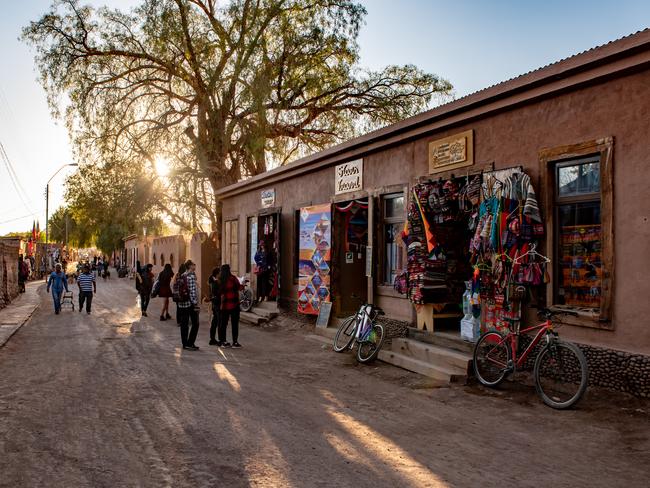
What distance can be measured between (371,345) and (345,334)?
4.29ft

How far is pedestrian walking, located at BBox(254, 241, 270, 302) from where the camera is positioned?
17047mm

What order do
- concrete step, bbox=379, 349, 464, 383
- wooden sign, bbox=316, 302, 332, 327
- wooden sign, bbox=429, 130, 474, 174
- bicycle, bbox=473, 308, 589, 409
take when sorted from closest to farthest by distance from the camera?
bicycle, bbox=473, 308, 589, 409 → concrete step, bbox=379, 349, 464, 383 → wooden sign, bbox=429, 130, 474, 174 → wooden sign, bbox=316, 302, 332, 327

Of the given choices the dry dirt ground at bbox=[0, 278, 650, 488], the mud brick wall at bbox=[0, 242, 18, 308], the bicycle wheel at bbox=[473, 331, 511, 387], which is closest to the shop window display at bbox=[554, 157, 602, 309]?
the bicycle wheel at bbox=[473, 331, 511, 387]

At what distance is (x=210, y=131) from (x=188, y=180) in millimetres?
2109

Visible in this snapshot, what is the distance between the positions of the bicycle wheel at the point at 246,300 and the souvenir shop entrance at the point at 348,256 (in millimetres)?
4780

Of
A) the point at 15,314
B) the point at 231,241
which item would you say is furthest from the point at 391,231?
the point at 15,314

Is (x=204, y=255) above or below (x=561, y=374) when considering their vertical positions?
above

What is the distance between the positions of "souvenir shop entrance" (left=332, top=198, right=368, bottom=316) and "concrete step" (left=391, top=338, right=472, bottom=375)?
3600mm

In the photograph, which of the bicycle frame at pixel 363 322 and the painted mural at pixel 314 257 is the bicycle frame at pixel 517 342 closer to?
the bicycle frame at pixel 363 322

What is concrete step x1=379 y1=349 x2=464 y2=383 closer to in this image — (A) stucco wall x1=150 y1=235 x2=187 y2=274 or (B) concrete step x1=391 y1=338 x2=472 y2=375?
(B) concrete step x1=391 y1=338 x2=472 y2=375

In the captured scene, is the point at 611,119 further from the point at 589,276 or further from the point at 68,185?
the point at 68,185

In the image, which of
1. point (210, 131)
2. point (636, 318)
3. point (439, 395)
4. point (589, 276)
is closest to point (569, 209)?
point (589, 276)

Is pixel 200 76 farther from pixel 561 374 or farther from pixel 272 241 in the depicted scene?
pixel 561 374

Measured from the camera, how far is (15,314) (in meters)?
17.7
